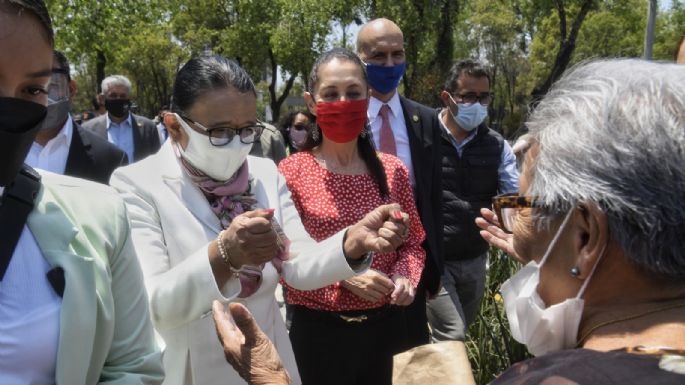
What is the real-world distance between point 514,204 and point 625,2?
28.8m

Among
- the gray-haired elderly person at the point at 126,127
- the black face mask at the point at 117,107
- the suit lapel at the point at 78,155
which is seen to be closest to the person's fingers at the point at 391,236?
the suit lapel at the point at 78,155

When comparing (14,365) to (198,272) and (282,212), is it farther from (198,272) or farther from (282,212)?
(282,212)

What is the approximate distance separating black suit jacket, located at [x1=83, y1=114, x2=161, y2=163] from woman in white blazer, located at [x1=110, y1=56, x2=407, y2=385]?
185 inches

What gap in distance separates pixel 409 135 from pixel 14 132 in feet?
8.16

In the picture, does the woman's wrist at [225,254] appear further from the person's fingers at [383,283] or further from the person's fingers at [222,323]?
the person's fingers at [383,283]

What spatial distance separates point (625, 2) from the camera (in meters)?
27.1

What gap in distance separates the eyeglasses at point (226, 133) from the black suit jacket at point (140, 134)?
4721 millimetres

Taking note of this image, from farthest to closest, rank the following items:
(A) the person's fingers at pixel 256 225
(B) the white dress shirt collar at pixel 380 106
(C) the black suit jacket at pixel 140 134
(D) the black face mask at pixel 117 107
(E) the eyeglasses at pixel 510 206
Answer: (D) the black face mask at pixel 117 107, (C) the black suit jacket at pixel 140 134, (B) the white dress shirt collar at pixel 380 106, (A) the person's fingers at pixel 256 225, (E) the eyeglasses at pixel 510 206

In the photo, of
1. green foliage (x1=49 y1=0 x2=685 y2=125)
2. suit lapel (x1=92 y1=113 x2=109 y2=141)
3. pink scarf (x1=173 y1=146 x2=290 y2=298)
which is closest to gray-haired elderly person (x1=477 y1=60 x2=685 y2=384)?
pink scarf (x1=173 y1=146 x2=290 y2=298)

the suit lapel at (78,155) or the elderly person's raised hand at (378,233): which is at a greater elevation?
the suit lapel at (78,155)

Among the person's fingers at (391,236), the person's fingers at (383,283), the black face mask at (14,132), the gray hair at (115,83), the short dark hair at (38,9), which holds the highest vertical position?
the short dark hair at (38,9)

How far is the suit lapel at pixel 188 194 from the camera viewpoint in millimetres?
2301

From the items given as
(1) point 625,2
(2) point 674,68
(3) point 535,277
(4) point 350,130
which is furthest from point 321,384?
(1) point 625,2

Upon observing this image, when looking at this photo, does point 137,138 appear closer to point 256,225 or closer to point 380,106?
point 380,106
